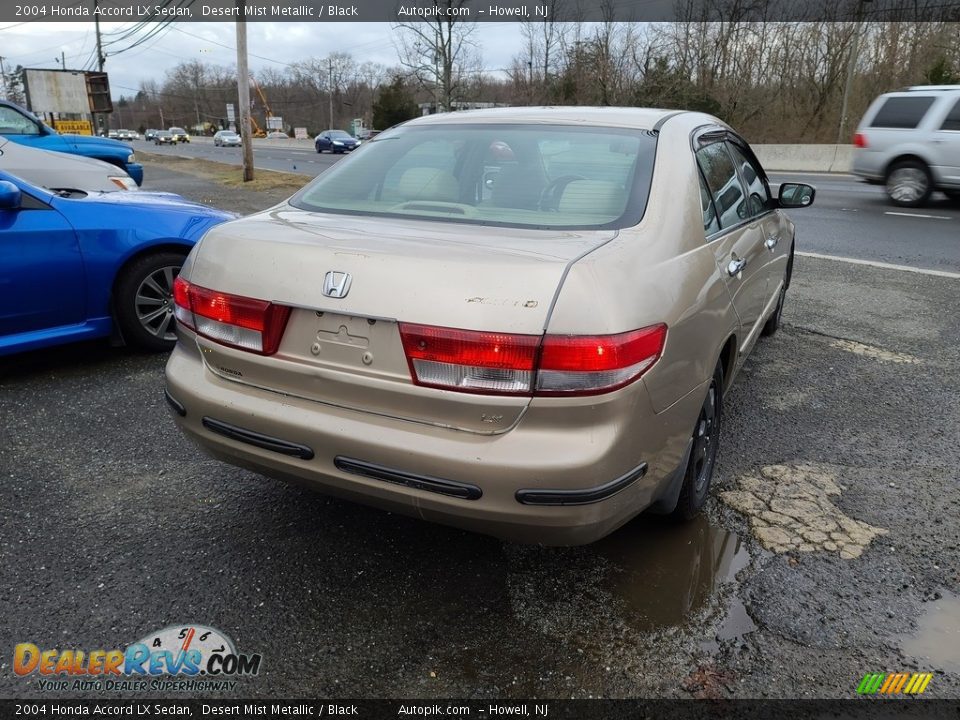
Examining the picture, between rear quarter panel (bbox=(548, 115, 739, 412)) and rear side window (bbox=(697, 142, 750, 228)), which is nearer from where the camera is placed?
rear quarter panel (bbox=(548, 115, 739, 412))

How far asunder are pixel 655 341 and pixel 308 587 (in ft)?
4.85

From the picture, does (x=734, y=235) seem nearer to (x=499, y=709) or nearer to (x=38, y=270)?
(x=499, y=709)

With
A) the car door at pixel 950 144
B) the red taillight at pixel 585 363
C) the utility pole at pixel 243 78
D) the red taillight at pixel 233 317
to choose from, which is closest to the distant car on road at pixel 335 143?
the utility pole at pixel 243 78

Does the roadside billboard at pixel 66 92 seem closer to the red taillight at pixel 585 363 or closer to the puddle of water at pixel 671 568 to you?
the puddle of water at pixel 671 568

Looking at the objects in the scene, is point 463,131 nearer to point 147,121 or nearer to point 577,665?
point 577,665

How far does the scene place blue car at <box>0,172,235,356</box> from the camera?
4125 mm

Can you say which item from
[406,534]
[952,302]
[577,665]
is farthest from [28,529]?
[952,302]

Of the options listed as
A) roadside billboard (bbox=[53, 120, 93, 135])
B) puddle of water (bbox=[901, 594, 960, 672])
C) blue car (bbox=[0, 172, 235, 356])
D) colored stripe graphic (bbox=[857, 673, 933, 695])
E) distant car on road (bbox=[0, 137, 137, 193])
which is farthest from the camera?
roadside billboard (bbox=[53, 120, 93, 135])

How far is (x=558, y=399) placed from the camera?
1.97m

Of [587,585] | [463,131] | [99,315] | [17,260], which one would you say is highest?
[463,131]

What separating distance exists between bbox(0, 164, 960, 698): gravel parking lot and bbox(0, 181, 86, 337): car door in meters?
0.62

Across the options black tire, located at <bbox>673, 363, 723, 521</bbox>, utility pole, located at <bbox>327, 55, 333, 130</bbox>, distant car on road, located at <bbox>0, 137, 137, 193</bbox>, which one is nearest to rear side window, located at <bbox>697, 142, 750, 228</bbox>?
black tire, located at <bbox>673, 363, 723, 521</bbox>

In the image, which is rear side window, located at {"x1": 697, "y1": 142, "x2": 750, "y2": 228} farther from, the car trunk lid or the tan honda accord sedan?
the car trunk lid

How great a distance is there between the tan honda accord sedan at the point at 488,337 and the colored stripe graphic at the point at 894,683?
793 mm
